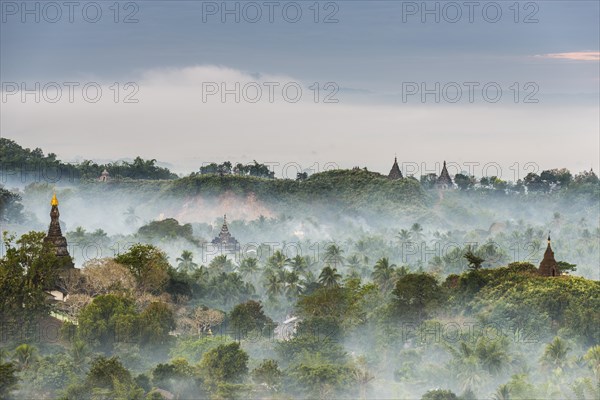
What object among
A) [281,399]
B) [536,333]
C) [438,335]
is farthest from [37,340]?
[536,333]

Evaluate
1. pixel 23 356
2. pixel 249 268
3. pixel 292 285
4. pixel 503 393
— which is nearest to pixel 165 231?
pixel 249 268

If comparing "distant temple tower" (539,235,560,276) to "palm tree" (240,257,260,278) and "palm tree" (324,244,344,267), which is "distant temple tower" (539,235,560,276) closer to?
"palm tree" (240,257,260,278)

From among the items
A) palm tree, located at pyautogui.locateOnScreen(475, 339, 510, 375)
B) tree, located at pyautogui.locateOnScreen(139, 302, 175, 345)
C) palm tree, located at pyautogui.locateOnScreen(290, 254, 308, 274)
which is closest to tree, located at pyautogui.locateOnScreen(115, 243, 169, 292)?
tree, located at pyautogui.locateOnScreen(139, 302, 175, 345)

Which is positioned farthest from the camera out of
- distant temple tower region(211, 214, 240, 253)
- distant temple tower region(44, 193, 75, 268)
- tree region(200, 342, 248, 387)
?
distant temple tower region(211, 214, 240, 253)

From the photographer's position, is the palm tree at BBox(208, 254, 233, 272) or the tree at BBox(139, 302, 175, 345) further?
the palm tree at BBox(208, 254, 233, 272)

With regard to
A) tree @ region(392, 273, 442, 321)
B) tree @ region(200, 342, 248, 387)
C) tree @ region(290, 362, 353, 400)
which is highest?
tree @ region(392, 273, 442, 321)

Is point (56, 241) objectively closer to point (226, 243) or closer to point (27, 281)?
point (27, 281)

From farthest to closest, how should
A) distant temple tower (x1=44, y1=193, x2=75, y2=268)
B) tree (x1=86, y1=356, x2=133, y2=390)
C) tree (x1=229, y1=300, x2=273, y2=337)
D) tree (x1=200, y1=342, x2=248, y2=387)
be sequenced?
tree (x1=229, y1=300, x2=273, y2=337) → distant temple tower (x1=44, y1=193, x2=75, y2=268) → tree (x1=200, y1=342, x2=248, y2=387) → tree (x1=86, y1=356, x2=133, y2=390)

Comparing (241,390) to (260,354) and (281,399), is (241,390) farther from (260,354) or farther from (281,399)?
(260,354)
